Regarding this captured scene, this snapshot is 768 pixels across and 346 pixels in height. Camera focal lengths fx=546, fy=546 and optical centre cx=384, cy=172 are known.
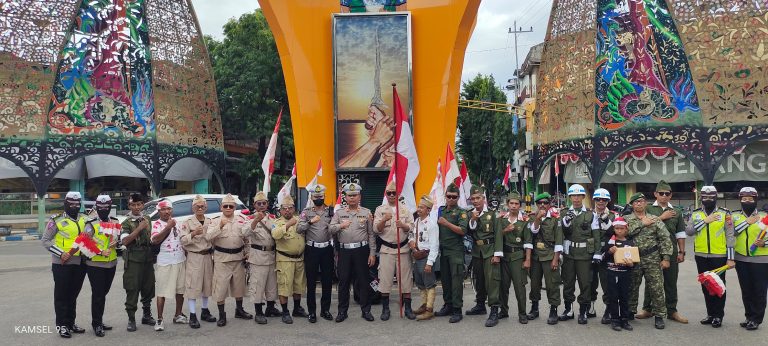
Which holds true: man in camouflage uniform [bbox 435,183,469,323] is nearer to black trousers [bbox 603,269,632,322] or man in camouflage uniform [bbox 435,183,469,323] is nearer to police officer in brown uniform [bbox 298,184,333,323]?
police officer in brown uniform [bbox 298,184,333,323]

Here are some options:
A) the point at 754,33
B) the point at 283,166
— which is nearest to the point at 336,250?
the point at 754,33

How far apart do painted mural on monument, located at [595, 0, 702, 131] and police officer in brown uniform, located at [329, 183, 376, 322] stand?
12.6m

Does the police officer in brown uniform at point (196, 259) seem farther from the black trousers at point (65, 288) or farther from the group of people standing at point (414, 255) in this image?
the black trousers at point (65, 288)

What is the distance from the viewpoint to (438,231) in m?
6.99

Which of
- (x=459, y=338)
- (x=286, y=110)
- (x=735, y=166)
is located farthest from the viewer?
(x=286, y=110)

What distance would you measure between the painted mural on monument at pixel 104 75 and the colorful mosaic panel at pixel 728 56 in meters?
17.3

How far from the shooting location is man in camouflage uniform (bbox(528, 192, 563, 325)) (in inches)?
263

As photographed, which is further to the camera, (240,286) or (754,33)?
(754,33)

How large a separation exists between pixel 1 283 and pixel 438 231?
842cm

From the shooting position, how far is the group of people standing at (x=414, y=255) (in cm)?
633

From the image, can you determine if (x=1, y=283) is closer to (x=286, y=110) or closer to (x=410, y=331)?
(x=410, y=331)

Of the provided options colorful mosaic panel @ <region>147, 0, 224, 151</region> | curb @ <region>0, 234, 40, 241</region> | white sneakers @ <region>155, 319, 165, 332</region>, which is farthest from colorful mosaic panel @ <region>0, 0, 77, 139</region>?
white sneakers @ <region>155, 319, 165, 332</region>

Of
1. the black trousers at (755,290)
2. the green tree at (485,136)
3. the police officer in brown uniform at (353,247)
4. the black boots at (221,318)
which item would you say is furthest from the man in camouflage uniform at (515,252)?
the green tree at (485,136)

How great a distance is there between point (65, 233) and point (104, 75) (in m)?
14.2
